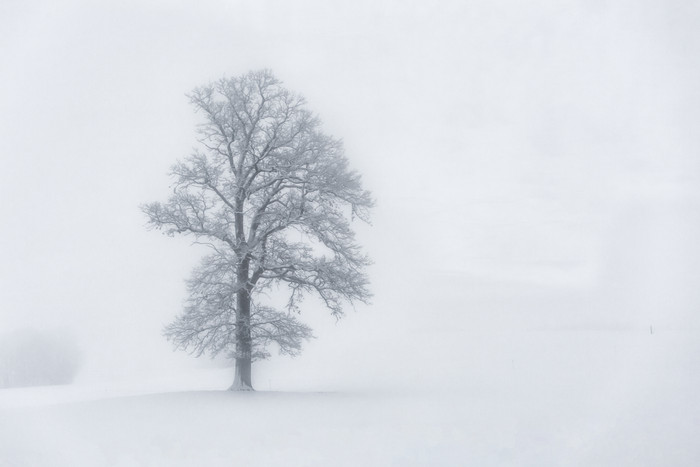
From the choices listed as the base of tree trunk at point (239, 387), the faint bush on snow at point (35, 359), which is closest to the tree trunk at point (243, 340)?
the base of tree trunk at point (239, 387)

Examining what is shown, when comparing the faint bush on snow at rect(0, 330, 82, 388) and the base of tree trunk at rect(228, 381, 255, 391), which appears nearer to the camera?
the base of tree trunk at rect(228, 381, 255, 391)

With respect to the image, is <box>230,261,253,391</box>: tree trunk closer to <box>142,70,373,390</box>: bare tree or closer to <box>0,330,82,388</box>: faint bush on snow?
<box>142,70,373,390</box>: bare tree

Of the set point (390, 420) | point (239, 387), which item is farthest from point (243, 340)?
point (390, 420)

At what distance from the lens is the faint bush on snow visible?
23938mm

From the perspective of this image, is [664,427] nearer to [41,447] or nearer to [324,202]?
[324,202]

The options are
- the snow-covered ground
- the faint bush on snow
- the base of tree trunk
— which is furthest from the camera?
the faint bush on snow

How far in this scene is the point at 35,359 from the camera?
985 inches

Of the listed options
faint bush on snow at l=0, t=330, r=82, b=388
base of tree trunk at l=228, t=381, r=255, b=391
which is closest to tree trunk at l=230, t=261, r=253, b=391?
base of tree trunk at l=228, t=381, r=255, b=391

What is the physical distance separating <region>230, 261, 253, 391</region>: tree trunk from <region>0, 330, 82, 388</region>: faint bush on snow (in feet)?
33.9

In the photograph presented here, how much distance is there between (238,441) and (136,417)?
3.40 meters

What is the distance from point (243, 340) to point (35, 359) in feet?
43.1

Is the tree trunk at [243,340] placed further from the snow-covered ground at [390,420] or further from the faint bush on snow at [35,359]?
the faint bush on snow at [35,359]

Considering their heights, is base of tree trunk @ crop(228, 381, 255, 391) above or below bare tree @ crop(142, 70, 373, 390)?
below

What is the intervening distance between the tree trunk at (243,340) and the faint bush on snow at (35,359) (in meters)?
10.3
